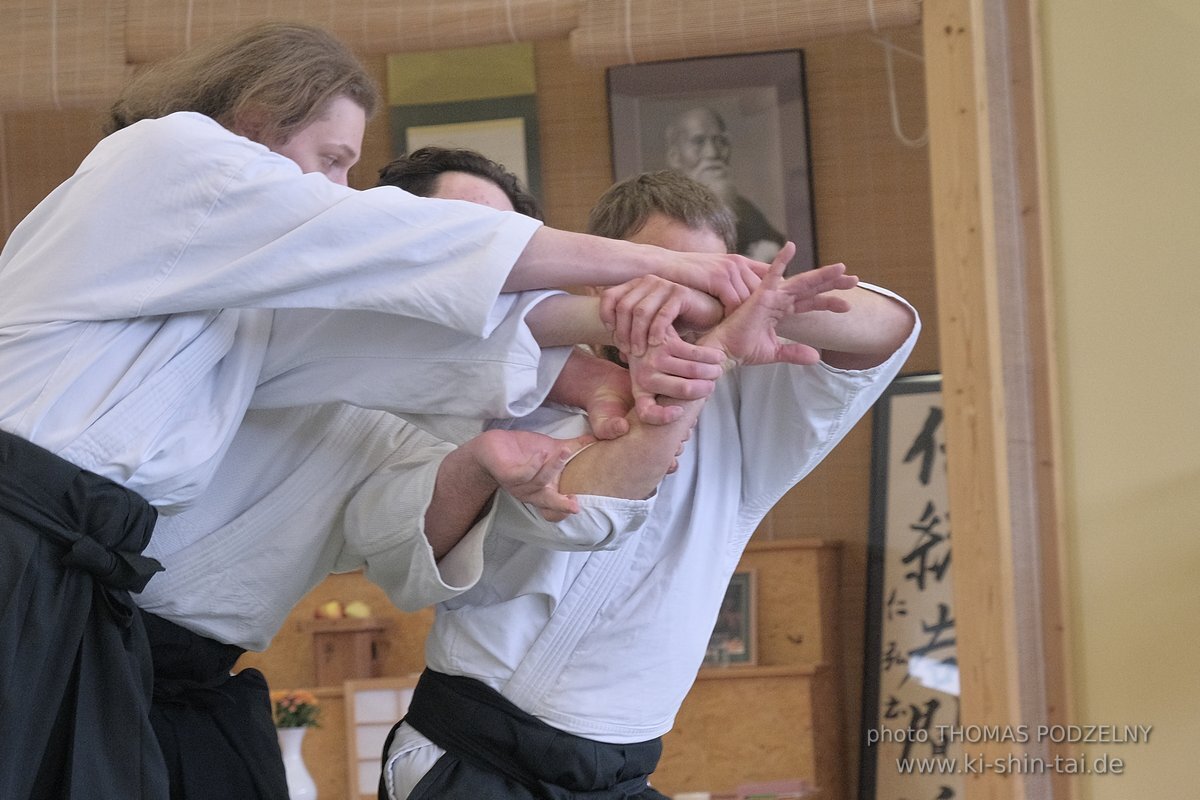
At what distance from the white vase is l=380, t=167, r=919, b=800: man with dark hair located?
67.4 inches

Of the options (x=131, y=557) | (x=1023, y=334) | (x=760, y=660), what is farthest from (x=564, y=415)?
(x=760, y=660)

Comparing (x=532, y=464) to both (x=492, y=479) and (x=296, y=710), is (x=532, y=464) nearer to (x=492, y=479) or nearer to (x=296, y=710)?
(x=492, y=479)

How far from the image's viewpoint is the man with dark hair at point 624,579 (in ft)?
3.91

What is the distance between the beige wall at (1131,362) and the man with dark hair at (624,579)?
57.8 inches

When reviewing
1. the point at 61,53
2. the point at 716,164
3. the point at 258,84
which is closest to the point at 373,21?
the point at 61,53

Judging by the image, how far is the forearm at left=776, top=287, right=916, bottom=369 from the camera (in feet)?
4.09

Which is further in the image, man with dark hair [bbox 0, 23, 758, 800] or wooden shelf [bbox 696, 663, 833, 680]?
wooden shelf [bbox 696, 663, 833, 680]

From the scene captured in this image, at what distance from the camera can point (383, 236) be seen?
3.62 feet

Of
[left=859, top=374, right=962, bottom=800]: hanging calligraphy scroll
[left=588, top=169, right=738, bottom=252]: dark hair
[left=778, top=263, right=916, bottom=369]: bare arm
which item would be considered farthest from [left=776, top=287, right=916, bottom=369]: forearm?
[left=859, top=374, right=962, bottom=800]: hanging calligraphy scroll

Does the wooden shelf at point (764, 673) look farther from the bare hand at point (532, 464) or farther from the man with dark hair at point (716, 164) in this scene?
the bare hand at point (532, 464)

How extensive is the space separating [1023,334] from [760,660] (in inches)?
50.0

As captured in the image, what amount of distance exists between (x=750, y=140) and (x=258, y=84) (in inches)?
104

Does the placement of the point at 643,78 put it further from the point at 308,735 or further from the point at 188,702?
the point at 188,702

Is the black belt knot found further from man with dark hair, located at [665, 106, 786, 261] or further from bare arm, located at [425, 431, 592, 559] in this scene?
man with dark hair, located at [665, 106, 786, 261]
